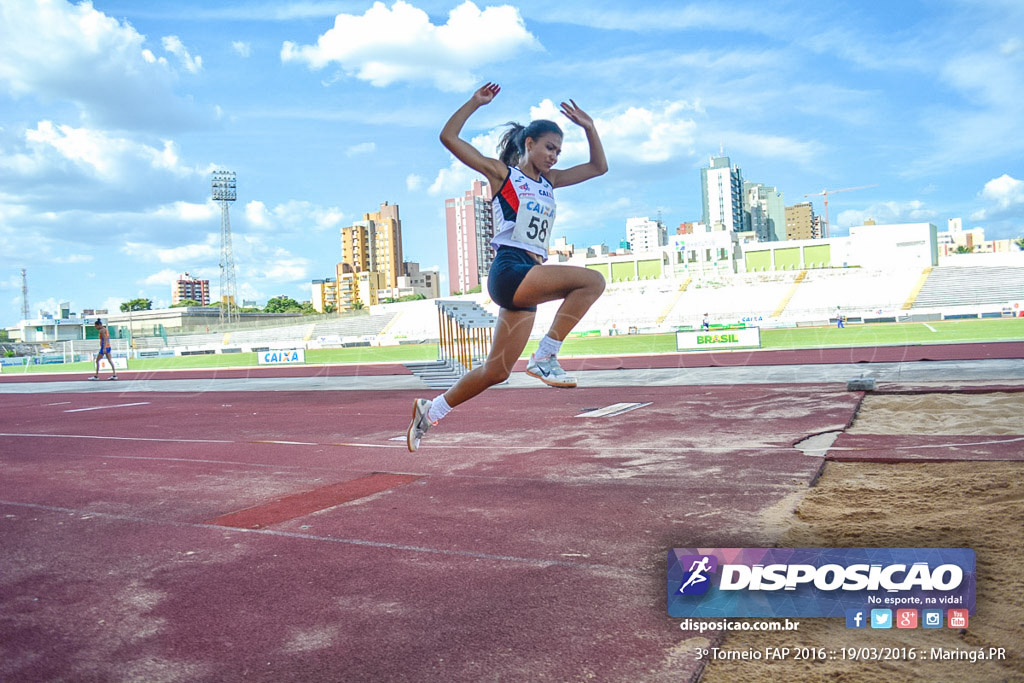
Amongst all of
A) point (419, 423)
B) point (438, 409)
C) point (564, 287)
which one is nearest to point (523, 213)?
point (564, 287)

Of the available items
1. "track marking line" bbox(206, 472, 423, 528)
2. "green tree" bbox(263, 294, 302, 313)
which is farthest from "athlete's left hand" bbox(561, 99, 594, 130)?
"green tree" bbox(263, 294, 302, 313)

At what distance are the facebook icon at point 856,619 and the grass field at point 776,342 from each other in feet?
80.9

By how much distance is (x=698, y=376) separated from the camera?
1873 cm

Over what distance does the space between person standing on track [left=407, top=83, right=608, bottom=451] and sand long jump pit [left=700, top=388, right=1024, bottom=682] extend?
172 cm

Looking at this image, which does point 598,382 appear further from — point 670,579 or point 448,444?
point 670,579

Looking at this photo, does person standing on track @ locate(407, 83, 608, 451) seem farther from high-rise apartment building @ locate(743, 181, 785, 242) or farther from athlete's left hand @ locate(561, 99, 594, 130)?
high-rise apartment building @ locate(743, 181, 785, 242)

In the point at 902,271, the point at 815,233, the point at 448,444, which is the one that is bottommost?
the point at 448,444

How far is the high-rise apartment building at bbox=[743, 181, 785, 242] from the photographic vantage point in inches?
7013

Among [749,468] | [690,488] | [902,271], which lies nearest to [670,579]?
[690,488]

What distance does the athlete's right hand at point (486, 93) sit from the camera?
4.06 m

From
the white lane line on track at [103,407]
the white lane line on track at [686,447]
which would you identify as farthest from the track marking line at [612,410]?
the white lane line on track at [103,407]

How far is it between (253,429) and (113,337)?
50.3 meters

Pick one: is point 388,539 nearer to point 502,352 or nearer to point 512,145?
point 502,352

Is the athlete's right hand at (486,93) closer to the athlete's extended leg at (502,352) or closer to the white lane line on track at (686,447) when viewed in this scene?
the athlete's extended leg at (502,352)
